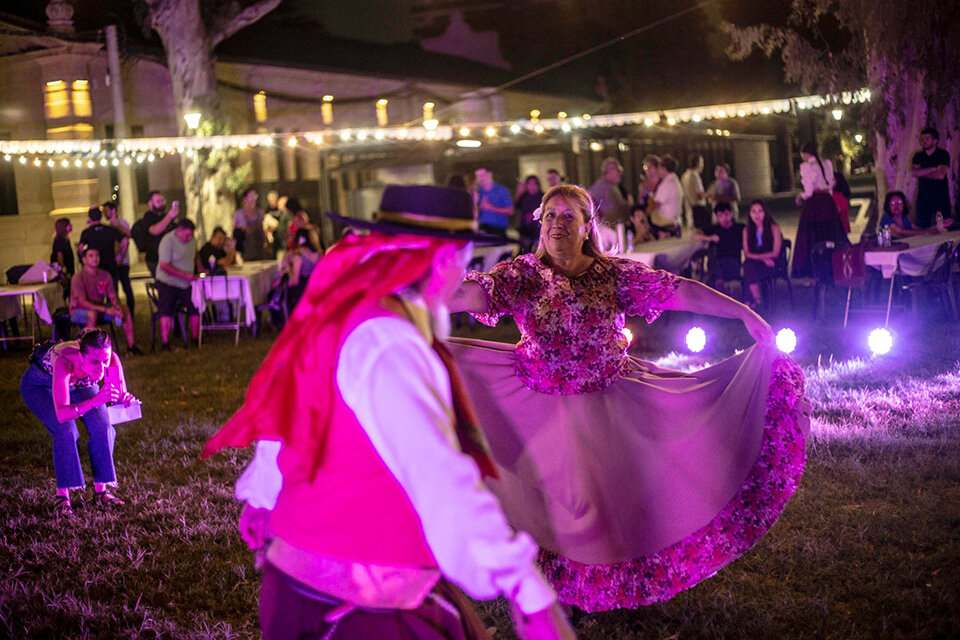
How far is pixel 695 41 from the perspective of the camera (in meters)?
30.3

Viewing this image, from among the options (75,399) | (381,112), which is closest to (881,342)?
(75,399)

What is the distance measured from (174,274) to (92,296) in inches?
42.4

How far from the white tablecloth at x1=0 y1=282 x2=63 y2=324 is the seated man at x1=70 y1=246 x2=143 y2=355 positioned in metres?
1.03

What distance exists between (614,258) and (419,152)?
21.6 meters

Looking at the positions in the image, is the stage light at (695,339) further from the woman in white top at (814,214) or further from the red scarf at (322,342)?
the red scarf at (322,342)

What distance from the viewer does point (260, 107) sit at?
30422 mm

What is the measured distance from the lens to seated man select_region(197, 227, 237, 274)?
12883 mm

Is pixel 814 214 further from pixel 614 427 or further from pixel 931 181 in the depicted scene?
pixel 614 427

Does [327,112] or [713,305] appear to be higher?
[327,112]

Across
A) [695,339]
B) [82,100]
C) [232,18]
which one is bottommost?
[695,339]

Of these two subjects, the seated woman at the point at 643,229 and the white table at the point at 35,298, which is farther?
the seated woman at the point at 643,229

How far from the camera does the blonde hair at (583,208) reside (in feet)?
13.9

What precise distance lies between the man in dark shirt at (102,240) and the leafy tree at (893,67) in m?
11.0

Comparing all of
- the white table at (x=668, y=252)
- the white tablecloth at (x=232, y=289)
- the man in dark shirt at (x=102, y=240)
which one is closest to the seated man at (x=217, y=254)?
the white tablecloth at (x=232, y=289)
